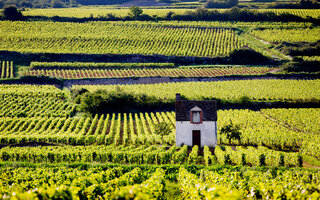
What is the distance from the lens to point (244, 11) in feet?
395

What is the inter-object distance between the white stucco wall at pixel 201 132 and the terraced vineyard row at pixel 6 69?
51946 mm

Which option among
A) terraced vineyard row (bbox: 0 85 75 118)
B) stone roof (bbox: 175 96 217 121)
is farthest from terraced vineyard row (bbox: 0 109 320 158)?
stone roof (bbox: 175 96 217 121)

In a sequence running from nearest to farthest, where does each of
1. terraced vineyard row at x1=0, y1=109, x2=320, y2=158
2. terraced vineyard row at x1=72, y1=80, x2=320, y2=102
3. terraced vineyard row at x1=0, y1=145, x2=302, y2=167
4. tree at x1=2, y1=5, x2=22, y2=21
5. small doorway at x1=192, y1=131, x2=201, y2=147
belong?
terraced vineyard row at x1=0, y1=145, x2=302, y2=167
small doorway at x1=192, y1=131, x2=201, y2=147
terraced vineyard row at x1=0, y1=109, x2=320, y2=158
terraced vineyard row at x1=72, y1=80, x2=320, y2=102
tree at x1=2, y1=5, x2=22, y2=21

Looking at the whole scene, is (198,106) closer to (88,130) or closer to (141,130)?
(141,130)

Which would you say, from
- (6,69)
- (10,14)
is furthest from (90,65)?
(10,14)

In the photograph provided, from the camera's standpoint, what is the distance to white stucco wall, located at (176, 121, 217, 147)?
32.1 m

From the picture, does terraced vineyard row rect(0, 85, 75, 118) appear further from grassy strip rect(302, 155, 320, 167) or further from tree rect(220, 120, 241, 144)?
grassy strip rect(302, 155, 320, 167)

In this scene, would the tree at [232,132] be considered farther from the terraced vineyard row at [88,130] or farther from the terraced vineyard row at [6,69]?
the terraced vineyard row at [6,69]

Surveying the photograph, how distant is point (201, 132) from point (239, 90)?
85.3ft

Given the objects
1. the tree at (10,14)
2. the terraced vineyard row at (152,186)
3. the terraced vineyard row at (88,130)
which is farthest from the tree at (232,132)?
the tree at (10,14)

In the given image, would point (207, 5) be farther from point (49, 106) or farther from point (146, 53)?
point (49, 106)

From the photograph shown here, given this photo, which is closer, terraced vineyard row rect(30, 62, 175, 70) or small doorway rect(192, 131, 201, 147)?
small doorway rect(192, 131, 201, 147)

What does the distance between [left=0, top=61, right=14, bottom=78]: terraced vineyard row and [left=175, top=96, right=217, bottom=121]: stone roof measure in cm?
5106

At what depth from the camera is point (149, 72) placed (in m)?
72.1
